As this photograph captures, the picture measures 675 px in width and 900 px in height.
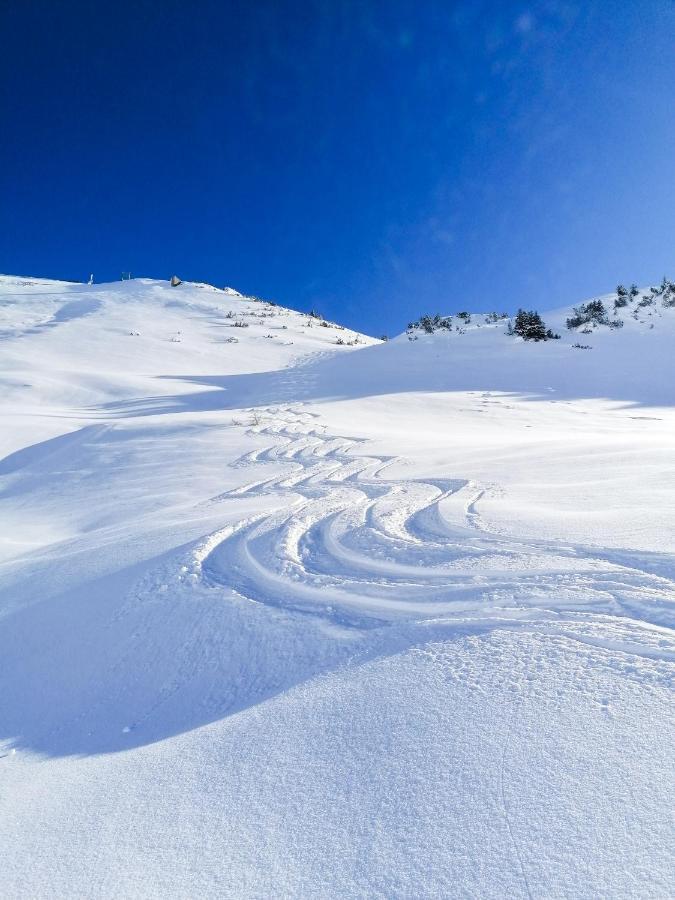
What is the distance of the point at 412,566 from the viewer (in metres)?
2.37

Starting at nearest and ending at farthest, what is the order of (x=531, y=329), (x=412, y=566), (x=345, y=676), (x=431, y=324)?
(x=345, y=676)
(x=412, y=566)
(x=531, y=329)
(x=431, y=324)

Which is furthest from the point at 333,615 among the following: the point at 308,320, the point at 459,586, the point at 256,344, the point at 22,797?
the point at 308,320

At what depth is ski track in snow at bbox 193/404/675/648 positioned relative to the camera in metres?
1.88

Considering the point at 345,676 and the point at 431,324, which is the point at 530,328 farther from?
the point at 345,676

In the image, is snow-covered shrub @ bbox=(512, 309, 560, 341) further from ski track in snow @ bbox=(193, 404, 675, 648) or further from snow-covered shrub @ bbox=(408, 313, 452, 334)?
ski track in snow @ bbox=(193, 404, 675, 648)

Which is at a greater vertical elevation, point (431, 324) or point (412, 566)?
point (431, 324)

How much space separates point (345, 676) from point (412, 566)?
814 mm

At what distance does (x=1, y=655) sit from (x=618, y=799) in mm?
2342

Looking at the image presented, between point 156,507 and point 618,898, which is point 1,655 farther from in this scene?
point 618,898

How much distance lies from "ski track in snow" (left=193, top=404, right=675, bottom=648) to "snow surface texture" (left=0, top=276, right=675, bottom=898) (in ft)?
0.05

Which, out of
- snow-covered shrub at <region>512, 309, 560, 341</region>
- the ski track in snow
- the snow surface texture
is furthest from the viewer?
snow-covered shrub at <region>512, 309, 560, 341</region>

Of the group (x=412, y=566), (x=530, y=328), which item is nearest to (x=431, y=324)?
(x=530, y=328)

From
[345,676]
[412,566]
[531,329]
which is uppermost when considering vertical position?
[531,329]

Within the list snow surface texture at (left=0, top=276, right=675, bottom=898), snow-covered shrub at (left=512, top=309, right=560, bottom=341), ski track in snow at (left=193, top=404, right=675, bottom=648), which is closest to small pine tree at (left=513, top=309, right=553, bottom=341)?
snow-covered shrub at (left=512, top=309, right=560, bottom=341)
